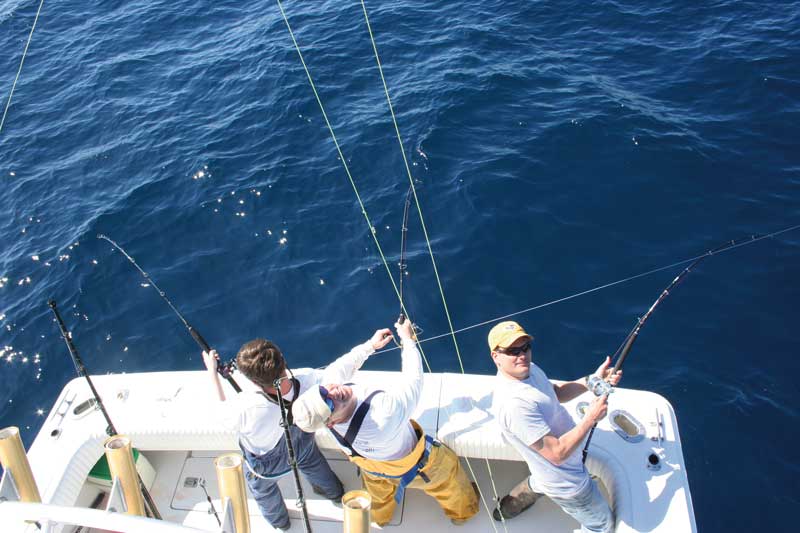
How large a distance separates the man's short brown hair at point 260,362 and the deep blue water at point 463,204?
12.2 feet

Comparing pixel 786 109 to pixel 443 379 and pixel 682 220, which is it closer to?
pixel 682 220

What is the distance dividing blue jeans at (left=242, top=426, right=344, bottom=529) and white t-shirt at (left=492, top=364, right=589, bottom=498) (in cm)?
139

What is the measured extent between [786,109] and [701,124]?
1274mm

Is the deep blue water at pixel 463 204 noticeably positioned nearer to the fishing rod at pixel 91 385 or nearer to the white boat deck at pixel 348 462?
the white boat deck at pixel 348 462

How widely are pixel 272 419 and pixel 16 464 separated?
134 cm

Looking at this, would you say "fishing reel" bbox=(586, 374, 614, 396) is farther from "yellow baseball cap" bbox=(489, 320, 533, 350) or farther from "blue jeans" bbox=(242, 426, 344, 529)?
"blue jeans" bbox=(242, 426, 344, 529)

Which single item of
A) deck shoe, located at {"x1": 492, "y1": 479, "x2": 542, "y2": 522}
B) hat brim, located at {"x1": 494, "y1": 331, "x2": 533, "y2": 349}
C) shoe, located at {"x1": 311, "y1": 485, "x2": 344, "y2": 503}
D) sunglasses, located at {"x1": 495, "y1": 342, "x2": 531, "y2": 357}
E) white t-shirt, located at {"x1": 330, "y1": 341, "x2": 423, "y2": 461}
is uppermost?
hat brim, located at {"x1": 494, "y1": 331, "x2": 533, "y2": 349}

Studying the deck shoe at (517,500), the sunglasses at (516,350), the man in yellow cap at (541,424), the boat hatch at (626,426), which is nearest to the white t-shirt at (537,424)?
the man in yellow cap at (541,424)

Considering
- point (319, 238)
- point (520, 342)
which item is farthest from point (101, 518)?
point (319, 238)

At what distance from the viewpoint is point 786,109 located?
30.7ft

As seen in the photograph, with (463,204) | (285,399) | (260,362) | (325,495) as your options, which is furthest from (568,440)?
(463,204)

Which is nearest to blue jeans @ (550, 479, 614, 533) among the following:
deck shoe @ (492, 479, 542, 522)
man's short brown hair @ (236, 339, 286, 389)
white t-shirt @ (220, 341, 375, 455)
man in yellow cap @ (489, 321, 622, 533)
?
man in yellow cap @ (489, 321, 622, 533)

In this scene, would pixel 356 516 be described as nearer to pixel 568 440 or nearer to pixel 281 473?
pixel 568 440

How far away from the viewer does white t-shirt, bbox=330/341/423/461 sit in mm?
3607
